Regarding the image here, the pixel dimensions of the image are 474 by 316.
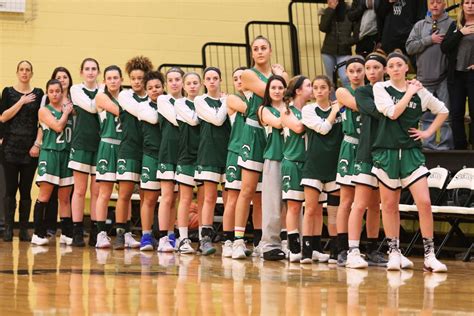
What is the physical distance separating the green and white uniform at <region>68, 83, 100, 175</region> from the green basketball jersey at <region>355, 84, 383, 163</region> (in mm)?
3166

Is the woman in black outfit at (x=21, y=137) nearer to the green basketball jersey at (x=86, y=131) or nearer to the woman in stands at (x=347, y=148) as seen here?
the green basketball jersey at (x=86, y=131)

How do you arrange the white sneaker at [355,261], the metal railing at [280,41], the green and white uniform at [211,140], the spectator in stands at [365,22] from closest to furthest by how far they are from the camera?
the white sneaker at [355,261] < the green and white uniform at [211,140] < the spectator in stands at [365,22] < the metal railing at [280,41]

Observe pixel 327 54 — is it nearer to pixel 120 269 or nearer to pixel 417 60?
pixel 417 60

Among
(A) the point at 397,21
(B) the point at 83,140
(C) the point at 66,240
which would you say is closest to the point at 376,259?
(B) the point at 83,140

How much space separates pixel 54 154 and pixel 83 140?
429 millimetres

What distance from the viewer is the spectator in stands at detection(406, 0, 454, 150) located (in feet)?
34.6

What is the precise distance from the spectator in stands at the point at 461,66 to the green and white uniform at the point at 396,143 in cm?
254

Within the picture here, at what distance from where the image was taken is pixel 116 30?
45.1 feet

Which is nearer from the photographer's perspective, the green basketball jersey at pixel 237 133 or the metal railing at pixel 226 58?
the green basketball jersey at pixel 237 133

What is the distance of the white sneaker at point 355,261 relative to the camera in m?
7.75

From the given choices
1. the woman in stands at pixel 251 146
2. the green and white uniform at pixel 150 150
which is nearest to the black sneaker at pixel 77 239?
the green and white uniform at pixel 150 150

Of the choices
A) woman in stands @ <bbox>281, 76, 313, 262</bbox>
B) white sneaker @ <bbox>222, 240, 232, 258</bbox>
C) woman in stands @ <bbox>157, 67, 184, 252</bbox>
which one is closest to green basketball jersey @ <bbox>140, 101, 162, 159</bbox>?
woman in stands @ <bbox>157, 67, 184, 252</bbox>

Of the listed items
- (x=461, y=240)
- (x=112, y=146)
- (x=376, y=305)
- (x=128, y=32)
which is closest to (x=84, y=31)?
(x=128, y=32)

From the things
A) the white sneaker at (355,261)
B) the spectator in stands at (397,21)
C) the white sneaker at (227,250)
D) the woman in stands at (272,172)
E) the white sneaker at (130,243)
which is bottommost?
the white sneaker at (355,261)
